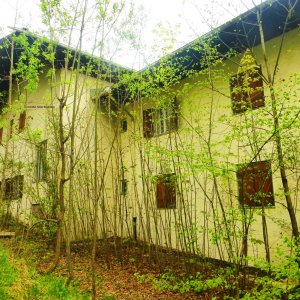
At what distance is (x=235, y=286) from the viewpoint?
5.38 meters

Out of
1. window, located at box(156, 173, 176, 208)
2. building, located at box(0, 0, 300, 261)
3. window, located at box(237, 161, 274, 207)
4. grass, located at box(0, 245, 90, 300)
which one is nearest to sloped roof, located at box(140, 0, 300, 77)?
building, located at box(0, 0, 300, 261)

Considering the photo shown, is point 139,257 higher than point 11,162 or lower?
lower

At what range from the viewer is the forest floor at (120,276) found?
5.05m

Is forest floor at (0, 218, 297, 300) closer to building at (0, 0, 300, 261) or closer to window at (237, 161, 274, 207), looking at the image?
building at (0, 0, 300, 261)

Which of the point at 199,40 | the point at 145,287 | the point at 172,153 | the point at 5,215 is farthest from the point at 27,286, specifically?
the point at 5,215

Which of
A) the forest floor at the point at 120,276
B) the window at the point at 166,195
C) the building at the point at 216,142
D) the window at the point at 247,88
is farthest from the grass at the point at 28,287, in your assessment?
the window at the point at 247,88

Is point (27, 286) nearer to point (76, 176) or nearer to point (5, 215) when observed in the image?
point (76, 176)

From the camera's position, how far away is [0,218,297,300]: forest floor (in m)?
5.05

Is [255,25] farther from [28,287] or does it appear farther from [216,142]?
[28,287]

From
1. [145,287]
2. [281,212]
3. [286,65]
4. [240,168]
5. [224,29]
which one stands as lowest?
[145,287]

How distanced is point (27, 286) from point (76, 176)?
14.9 ft

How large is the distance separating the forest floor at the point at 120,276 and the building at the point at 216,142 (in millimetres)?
509

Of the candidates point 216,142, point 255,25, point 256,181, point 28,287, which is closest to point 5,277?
point 28,287

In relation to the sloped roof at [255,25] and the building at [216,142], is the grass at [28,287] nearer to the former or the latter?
the building at [216,142]
